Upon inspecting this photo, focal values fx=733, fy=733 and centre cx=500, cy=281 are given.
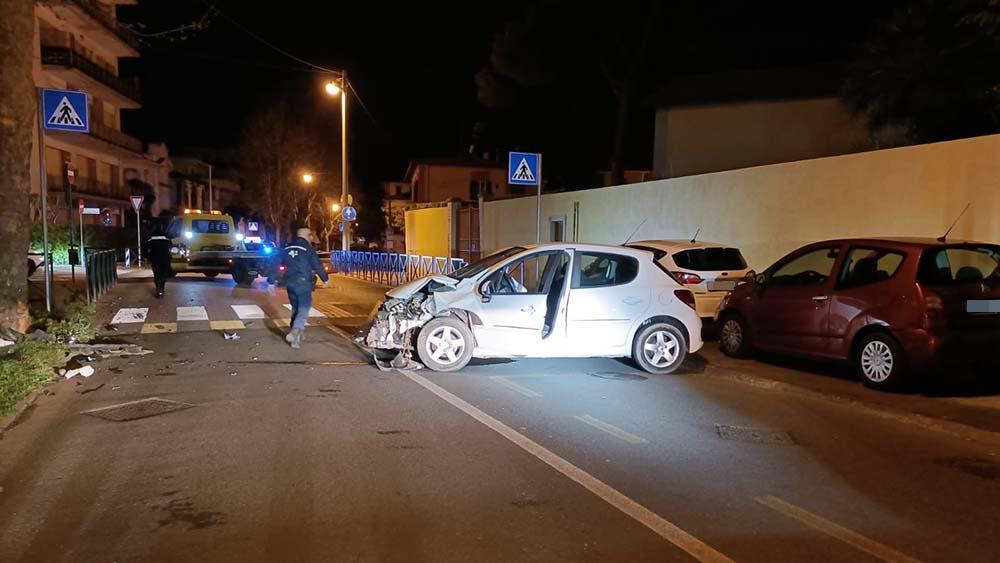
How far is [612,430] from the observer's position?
6348 mm

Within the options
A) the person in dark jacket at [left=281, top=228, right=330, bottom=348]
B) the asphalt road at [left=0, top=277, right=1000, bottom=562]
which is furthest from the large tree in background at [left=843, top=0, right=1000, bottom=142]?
the person in dark jacket at [left=281, top=228, right=330, bottom=348]

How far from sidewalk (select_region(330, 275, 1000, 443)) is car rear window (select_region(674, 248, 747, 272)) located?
1.76 m

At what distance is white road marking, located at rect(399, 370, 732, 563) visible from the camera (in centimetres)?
400

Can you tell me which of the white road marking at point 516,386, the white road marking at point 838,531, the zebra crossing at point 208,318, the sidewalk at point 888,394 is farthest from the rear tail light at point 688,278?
the white road marking at point 838,531

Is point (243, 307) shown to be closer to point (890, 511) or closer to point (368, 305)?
point (368, 305)

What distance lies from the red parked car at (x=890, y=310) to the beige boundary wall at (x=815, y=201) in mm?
910

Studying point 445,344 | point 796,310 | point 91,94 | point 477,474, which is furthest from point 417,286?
point 91,94

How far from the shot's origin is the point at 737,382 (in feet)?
28.5

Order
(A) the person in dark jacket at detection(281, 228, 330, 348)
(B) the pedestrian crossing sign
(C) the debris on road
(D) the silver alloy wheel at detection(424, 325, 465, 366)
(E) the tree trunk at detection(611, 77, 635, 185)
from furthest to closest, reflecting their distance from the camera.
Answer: (E) the tree trunk at detection(611, 77, 635, 185) < (B) the pedestrian crossing sign < (A) the person in dark jacket at detection(281, 228, 330, 348) < (D) the silver alloy wheel at detection(424, 325, 465, 366) < (C) the debris on road

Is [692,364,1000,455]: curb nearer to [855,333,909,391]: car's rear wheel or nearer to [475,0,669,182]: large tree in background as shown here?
[855,333,909,391]: car's rear wheel

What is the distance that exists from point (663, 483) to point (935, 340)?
3987 millimetres

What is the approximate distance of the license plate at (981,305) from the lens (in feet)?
24.1

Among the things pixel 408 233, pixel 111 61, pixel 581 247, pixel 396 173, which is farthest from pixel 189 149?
pixel 581 247

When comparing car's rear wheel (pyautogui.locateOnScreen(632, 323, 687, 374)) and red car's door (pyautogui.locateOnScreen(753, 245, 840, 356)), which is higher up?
red car's door (pyautogui.locateOnScreen(753, 245, 840, 356))
